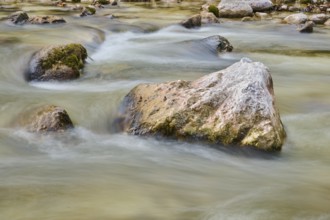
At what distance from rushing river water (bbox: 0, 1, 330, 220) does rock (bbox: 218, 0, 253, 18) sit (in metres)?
11.5

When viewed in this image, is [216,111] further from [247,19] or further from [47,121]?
[247,19]

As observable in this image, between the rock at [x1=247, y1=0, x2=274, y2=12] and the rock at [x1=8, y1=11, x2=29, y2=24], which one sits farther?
the rock at [x1=247, y1=0, x2=274, y2=12]

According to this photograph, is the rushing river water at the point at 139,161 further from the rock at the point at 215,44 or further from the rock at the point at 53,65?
the rock at the point at 215,44

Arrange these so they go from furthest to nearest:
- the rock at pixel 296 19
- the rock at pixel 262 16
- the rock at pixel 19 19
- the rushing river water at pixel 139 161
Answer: the rock at pixel 262 16, the rock at pixel 296 19, the rock at pixel 19 19, the rushing river water at pixel 139 161

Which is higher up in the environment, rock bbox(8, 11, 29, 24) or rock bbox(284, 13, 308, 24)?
rock bbox(8, 11, 29, 24)

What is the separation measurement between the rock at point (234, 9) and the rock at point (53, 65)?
1419 cm

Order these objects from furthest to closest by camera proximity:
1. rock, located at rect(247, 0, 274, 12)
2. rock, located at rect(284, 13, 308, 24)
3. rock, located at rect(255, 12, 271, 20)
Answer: rock, located at rect(247, 0, 274, 12)
rock, located at rect(255, 12, 271, 20)
rock, located at rect(284, 13, 308, 24)

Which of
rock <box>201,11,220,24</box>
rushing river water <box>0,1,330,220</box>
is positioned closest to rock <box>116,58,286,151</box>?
rushing river water <box>0,1,330,220</box>

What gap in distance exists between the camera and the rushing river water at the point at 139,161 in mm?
3857

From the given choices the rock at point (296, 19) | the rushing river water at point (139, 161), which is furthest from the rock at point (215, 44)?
the rock at point (296, 19)

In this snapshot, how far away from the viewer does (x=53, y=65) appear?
862 centimetres

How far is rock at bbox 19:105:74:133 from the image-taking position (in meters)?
5.95

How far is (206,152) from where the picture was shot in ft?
18.3

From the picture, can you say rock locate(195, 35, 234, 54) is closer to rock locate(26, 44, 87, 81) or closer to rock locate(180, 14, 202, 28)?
rock locate(26, 44, 87, 81)
